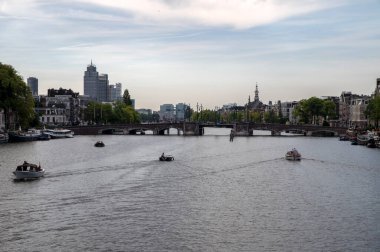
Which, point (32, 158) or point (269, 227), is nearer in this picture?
point (269, 227)

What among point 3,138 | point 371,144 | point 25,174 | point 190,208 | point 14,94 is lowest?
point 190,208

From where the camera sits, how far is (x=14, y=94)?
146000 millimetres

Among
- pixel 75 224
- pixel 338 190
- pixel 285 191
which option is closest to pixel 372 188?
pixel 338 190

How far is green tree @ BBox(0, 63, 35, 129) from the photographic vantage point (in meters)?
142

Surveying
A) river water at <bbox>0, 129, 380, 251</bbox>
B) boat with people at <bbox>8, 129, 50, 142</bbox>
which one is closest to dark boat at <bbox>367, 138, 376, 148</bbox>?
river water at <bbox>0, 129, 380, 251</bbox>

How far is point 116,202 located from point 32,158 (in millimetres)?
46089

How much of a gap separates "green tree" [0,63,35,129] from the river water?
175 ft

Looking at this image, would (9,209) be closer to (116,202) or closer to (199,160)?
(116,202)

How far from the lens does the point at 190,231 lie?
46.6 m

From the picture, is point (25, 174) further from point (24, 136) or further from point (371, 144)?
point (371, 144)

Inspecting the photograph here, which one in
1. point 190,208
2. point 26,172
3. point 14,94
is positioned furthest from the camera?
point 14,94

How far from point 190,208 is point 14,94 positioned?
10033cm

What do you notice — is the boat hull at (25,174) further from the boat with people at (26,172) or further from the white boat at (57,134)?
the white boat at (57,134)

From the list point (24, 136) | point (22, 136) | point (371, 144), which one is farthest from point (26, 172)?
point (371, 144)
